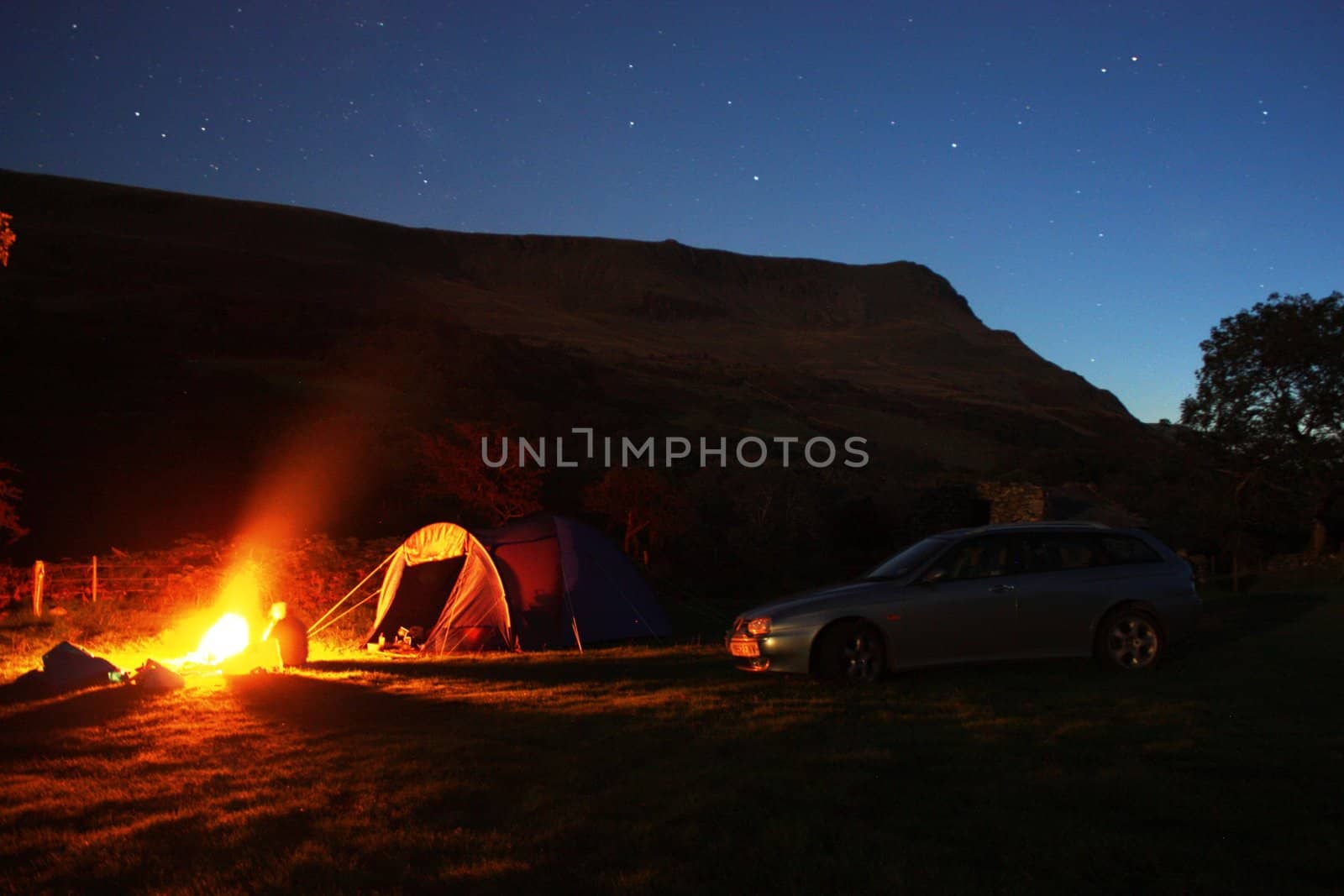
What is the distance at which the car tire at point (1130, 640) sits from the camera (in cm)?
922

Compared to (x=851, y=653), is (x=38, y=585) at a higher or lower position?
higher

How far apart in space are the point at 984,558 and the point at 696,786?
479 centimetres

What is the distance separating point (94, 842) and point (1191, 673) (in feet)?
27.9

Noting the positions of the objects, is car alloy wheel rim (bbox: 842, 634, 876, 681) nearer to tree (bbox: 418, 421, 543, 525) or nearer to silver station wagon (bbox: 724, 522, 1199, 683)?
silver station wagon (bbox: 724, 522, 1199, 683)

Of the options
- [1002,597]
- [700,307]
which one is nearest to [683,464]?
[1002,597]

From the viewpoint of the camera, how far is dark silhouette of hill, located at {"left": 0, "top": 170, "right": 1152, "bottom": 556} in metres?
32.8

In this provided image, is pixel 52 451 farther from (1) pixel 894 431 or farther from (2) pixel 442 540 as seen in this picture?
(1) pixel 894 431

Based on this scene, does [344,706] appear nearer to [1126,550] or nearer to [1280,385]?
[1126,550]

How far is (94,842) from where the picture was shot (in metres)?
4.89

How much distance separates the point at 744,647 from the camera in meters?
9.22

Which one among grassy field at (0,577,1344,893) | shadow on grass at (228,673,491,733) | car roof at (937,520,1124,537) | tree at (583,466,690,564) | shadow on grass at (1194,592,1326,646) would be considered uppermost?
tree at (583,466,690,564)

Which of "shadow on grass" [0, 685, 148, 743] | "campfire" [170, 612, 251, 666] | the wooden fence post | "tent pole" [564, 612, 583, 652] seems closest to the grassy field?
"shadow on grass" [0, 685, 148, 743]

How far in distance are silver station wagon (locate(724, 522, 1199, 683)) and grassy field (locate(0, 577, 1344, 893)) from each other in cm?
26

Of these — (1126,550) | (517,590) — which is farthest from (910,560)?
(517,590)
